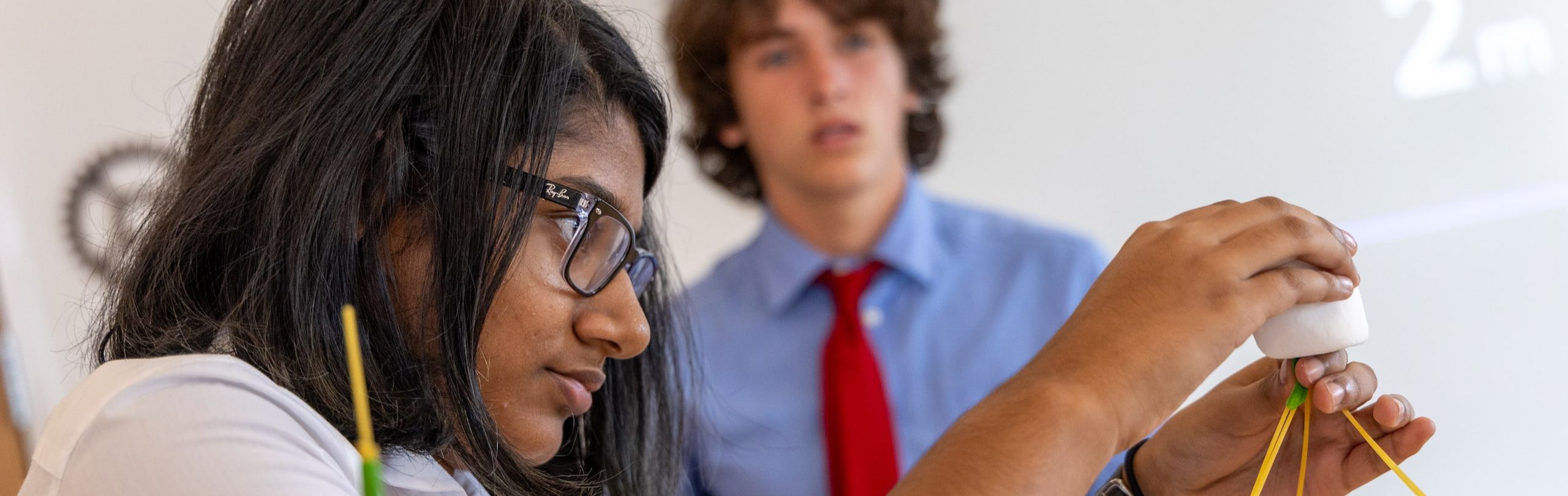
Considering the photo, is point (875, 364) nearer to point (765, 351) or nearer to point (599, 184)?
point (765, 351)

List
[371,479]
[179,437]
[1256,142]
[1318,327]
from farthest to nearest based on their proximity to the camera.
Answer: [1256,142] → [1318,327] → [179,437] → [371,479]

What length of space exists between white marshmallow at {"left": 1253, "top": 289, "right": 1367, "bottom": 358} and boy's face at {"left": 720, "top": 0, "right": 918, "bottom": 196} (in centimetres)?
104

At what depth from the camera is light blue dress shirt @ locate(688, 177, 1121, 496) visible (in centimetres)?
157

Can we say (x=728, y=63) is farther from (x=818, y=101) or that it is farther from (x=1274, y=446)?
(x=1274, y=446)

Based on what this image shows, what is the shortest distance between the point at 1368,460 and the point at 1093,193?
4.62 feet

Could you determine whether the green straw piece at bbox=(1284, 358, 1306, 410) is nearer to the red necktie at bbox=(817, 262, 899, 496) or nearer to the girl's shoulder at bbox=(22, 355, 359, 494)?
the girl's shoulder at bbox=(22, 355, 359, 494)

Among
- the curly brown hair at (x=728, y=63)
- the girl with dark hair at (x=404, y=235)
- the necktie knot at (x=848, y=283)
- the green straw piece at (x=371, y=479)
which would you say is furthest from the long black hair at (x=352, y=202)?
the curly brown hair at (x=728, y=63)

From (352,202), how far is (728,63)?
119cm

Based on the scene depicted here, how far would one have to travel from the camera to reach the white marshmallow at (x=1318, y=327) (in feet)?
2.23

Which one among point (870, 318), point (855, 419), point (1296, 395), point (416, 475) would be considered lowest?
point (855, 419)

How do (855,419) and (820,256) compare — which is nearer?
(855,419)

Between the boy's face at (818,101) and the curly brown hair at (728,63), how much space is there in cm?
2

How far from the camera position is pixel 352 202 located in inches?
27.8

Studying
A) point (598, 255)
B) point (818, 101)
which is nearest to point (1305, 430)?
point (598, 255)
